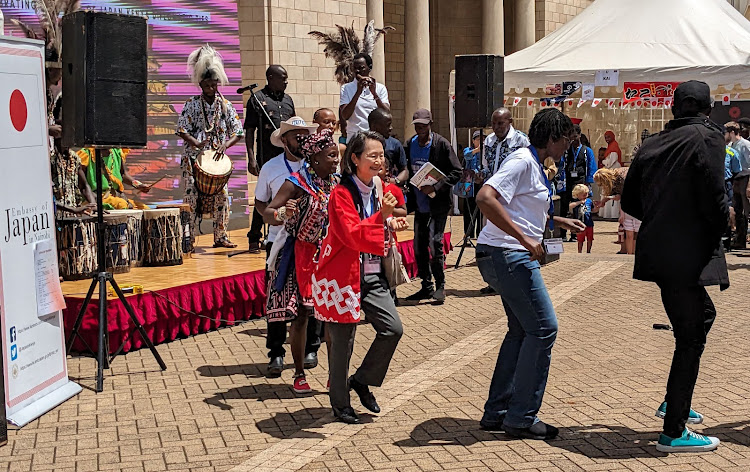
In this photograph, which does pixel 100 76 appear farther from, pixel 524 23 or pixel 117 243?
pixel 524 23

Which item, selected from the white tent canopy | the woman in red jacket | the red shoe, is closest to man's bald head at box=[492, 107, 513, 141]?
the red shoe

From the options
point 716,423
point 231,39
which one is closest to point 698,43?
point 231,39

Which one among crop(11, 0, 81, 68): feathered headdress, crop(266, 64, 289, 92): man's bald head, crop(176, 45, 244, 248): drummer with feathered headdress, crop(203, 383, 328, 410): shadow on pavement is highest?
crop(11, 0, 81, 68): feathered headdress

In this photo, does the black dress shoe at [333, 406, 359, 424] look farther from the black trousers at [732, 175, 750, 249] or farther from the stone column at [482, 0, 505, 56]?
the stone column at [482, 0, 505, 56]

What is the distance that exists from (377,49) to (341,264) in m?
16.7

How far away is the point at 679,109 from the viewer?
5.82 metres

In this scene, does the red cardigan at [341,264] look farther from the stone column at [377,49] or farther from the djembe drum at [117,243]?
the stone column at [377,49]

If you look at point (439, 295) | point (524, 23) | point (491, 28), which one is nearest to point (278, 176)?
point (439, 295)

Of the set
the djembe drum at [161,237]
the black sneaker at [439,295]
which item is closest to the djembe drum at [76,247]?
the djembe drum at [161,237]

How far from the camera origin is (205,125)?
11602mm

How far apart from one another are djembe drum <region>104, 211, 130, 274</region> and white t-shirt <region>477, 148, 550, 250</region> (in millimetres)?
4707

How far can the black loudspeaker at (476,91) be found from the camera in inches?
553

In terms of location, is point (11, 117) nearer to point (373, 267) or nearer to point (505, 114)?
point (373, 267)

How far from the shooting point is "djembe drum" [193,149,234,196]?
37.7 feet
